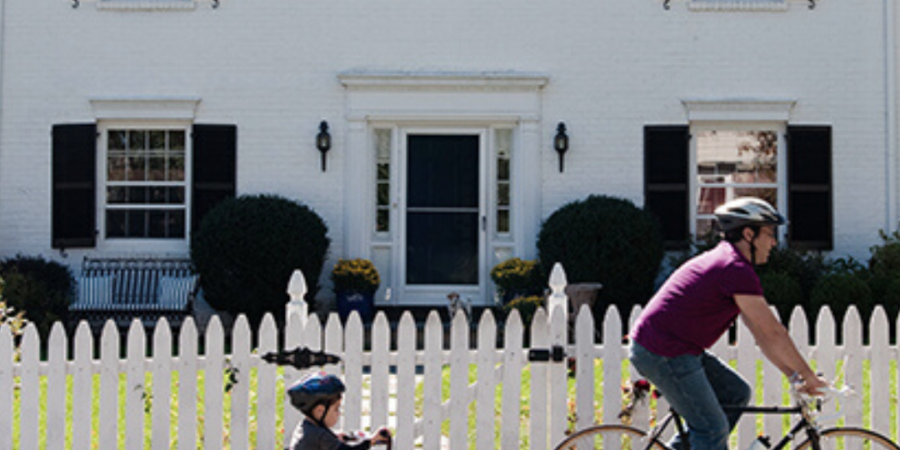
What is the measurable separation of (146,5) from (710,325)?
9.63 m

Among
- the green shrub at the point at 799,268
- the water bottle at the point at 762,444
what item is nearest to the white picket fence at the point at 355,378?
→ the water bottle at the point at 762,444

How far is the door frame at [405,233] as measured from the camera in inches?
500

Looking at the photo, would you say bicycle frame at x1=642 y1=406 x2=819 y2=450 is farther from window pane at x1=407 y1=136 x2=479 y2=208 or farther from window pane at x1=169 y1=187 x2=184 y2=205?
window pane at x1=169 y1=187 x2=184 y2=205

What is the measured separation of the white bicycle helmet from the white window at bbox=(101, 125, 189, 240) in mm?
9050

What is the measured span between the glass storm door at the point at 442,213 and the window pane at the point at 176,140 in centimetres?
272

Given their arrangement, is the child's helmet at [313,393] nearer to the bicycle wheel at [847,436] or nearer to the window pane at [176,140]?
the bicycle wheel at [847,436]

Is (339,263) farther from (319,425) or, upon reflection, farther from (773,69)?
(319,425)

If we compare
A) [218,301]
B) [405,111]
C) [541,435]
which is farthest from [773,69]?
[541,435]

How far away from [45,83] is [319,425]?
9.75 metres

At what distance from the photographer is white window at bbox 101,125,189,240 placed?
12773 mm

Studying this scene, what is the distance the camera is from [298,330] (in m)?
5.71

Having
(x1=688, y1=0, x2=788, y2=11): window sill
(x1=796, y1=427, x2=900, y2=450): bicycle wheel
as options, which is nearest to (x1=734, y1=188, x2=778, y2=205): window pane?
(x1=688, y1=0, x2=788, y2=11): window sill

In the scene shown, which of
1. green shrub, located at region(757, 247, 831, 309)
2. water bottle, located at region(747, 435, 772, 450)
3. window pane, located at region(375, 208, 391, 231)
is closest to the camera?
water bottle, located at region(747, 435, 772, 450)

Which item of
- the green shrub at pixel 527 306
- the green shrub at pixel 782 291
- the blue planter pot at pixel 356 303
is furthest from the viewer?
the blue planter pot at pixel 356 303
